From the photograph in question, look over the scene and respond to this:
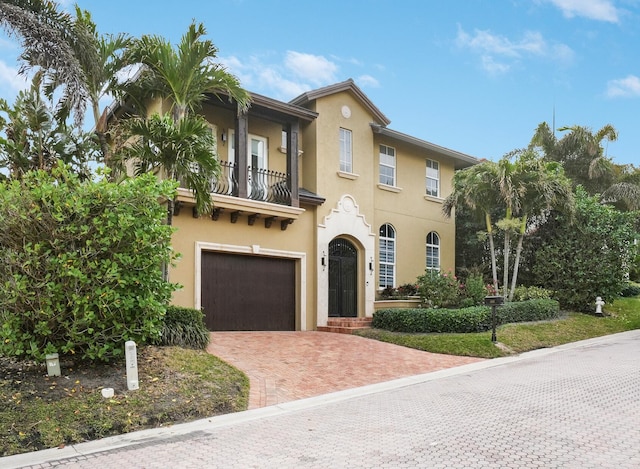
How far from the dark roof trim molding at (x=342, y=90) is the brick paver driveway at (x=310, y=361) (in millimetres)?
7442

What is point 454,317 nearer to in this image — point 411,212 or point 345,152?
point 411,212

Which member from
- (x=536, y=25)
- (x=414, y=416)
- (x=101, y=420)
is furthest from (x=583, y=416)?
(x=536, y=25)

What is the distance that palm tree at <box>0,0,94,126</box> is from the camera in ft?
31.9

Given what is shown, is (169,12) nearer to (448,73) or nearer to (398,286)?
(448,73)

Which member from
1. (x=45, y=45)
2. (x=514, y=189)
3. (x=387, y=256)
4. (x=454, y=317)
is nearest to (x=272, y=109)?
(x=45, y=45)

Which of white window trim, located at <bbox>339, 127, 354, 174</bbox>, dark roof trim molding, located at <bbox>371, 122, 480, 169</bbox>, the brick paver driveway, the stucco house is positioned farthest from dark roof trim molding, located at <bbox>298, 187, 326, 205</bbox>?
the brick paver driveway

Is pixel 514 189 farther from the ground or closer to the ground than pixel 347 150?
closer to the ground

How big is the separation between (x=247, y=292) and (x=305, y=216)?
3.06 meters

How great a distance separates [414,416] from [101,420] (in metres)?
3.98

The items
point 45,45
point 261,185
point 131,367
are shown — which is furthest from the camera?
point 261,185

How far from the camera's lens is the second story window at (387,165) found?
19406 millimetres

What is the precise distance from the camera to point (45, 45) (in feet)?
32.1

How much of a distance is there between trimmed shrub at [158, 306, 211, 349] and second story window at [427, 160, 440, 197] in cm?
1250

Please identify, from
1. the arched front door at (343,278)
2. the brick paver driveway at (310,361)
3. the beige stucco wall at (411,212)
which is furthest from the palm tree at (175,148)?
the beige stucco wall at (411,212)
